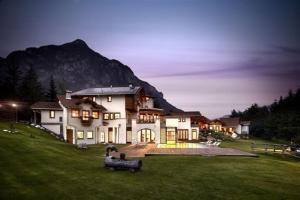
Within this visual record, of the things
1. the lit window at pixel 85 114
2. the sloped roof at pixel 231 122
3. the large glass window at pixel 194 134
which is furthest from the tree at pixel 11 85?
the sloped roof at pixel 231 122

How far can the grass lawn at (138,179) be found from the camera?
18.3 meters

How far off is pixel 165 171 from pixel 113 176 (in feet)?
15.5

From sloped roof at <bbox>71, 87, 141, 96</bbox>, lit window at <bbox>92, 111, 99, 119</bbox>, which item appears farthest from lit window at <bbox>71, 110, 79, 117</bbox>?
sloped roof at <bbox>71, 87, 141, 96</bbox>

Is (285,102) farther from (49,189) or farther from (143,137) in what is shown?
(49,189)

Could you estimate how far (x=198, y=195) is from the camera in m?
18.5

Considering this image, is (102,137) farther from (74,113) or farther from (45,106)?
(45,106)

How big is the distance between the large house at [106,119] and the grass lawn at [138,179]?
85.0 feet

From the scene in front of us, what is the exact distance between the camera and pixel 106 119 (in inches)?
2459

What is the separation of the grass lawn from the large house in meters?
25.9

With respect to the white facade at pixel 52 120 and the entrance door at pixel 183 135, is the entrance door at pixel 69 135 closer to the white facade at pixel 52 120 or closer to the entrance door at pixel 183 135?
the white facade at pixel 52 120

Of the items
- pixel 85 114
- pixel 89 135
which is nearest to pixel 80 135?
pixel 89 135

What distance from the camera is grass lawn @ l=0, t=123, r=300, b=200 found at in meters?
18.3

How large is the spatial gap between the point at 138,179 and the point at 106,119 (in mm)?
40938

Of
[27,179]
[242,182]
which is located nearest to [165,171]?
[242,182]
